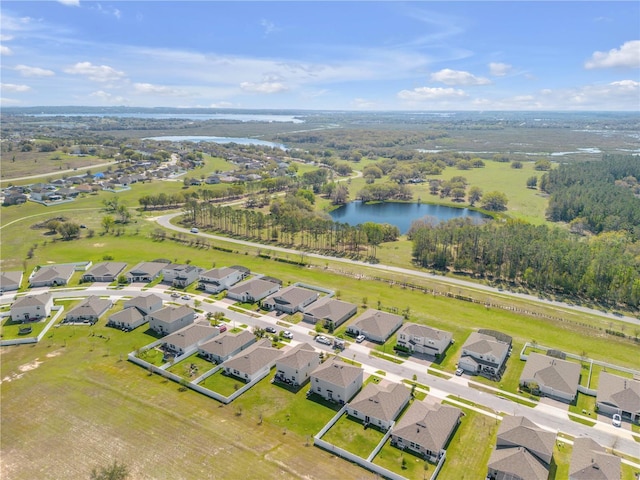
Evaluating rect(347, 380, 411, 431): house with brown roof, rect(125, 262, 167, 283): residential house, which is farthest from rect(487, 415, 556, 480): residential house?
rect(125, 262, 167, 283): residential house

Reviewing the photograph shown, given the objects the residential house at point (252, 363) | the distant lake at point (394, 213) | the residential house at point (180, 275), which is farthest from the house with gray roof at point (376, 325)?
the distant lake at point (394, 213)

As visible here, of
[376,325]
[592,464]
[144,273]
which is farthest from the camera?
[144,273]

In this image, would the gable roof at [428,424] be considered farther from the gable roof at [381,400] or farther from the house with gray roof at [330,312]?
the house with gray roof at [330,312]

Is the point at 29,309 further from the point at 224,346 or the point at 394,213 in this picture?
the point at 394,213

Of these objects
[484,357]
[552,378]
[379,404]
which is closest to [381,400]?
[379,404]

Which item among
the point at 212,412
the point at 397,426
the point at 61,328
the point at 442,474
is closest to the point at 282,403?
the point at 212,412

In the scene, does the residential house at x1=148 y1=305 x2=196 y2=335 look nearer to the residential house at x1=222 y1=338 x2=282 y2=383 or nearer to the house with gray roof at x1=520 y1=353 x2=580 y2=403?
the residential house at x1=222 y1=338 x2=282 y2=383
